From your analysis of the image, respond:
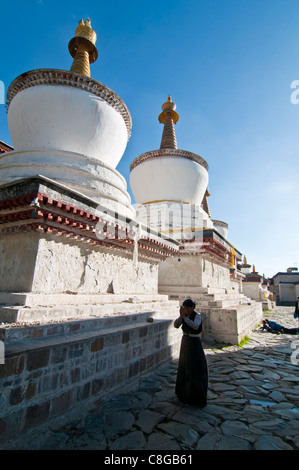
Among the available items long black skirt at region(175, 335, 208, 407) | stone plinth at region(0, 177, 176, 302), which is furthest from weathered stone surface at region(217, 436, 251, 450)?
stone plinth at region(0, 177, 176, 302)

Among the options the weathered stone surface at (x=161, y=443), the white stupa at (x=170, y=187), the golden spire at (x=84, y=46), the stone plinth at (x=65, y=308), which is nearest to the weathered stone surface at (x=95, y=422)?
the stone plinth at (x=65, y=308)

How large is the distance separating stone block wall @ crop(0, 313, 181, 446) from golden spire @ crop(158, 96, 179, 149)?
10561mm

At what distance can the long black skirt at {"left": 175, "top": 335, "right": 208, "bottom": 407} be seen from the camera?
3.53 m

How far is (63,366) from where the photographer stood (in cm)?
303

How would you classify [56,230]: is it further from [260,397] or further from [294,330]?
[294,330]

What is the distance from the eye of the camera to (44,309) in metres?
3.69

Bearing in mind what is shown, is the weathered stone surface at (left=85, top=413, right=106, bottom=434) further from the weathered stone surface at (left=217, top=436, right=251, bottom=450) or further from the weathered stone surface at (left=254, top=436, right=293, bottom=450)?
the weathered stone surface at (left=254, top=436, right=293, bottom=450)

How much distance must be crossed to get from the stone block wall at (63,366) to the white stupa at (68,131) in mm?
3469

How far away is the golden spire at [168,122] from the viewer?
13.1 meters

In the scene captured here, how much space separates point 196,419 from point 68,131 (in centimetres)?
695

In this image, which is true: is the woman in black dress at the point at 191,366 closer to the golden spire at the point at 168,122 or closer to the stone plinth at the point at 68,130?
the stone plinth at the point at 68,130
